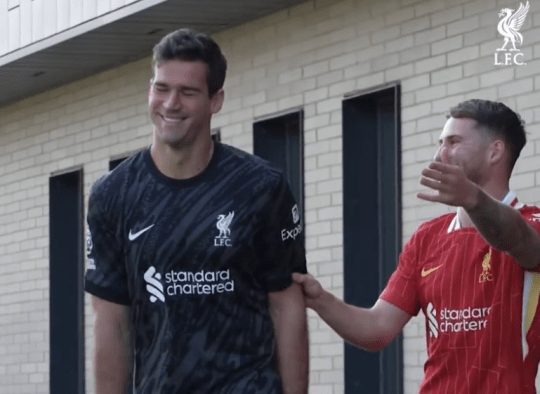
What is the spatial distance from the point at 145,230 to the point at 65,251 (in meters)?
13.3

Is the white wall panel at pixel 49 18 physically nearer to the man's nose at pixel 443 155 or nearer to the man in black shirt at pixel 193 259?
the man's nose at pixel 443 155

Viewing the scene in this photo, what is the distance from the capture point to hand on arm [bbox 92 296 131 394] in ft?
18.6

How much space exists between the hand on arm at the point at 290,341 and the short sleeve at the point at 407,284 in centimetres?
113

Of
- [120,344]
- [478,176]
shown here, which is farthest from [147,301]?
[478,176]

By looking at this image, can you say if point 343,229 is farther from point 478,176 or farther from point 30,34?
point 478,176

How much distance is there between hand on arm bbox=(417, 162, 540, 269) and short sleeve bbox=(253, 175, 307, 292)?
1.43 feet

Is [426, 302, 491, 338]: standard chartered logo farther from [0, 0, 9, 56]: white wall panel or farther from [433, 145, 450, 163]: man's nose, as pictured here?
[0, 0, 9, 56]: white wall panel

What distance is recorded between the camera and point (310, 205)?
531 inches

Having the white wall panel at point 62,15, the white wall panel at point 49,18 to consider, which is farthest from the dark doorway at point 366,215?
the white wall panel at point 49,18

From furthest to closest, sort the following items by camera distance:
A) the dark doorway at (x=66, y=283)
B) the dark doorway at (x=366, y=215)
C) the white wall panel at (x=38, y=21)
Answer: the dark doorway at (x=66, y=283), the white wall panel at (x=38, y=21), the dark doorway at (x=366, y=215)

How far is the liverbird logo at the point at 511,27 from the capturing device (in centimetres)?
1089

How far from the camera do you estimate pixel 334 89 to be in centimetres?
1323

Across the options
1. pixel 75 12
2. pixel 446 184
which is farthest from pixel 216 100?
pixel 75 12

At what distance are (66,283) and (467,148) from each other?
12.5 m
